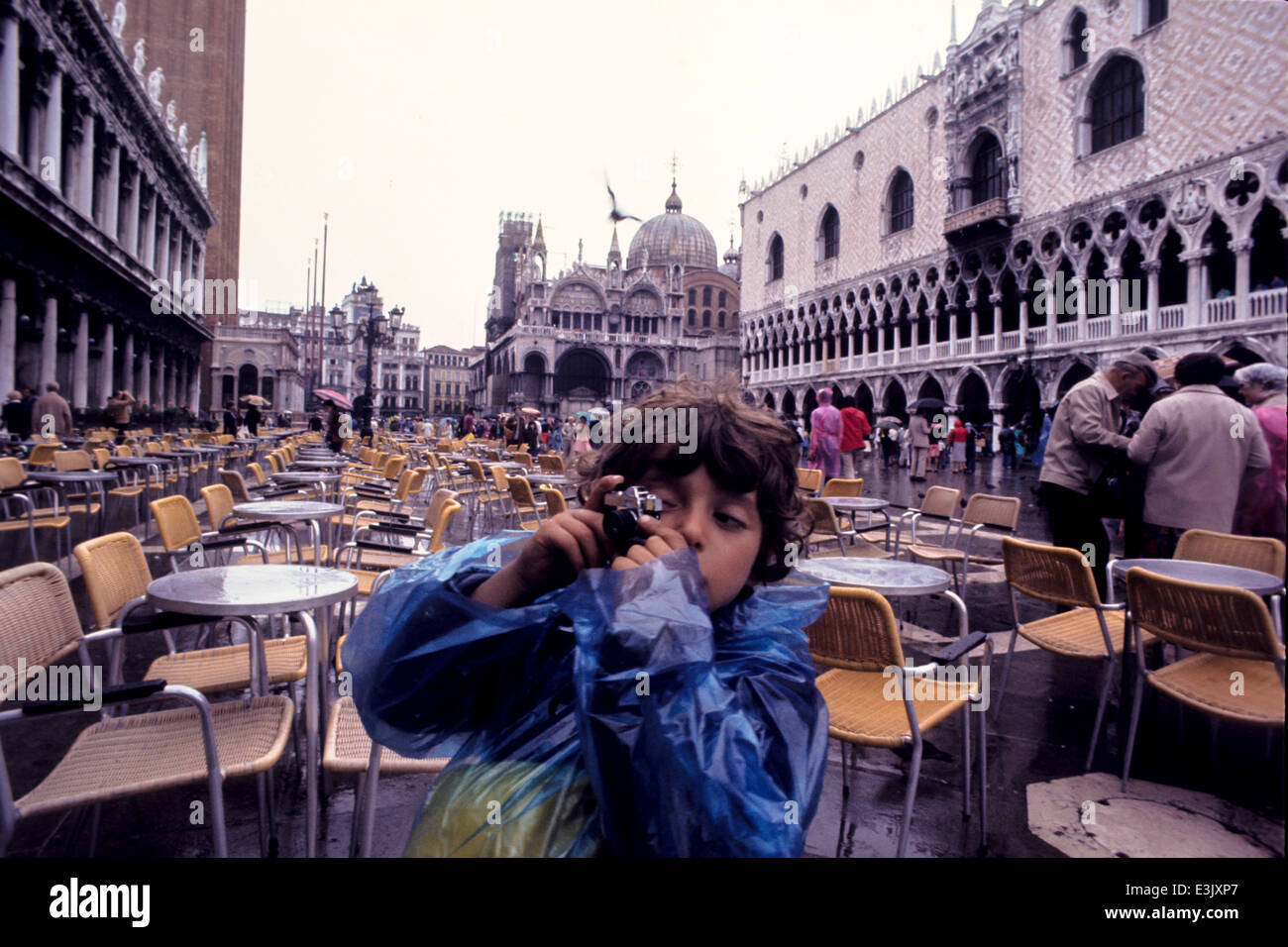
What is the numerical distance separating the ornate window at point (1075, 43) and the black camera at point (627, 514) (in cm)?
2853

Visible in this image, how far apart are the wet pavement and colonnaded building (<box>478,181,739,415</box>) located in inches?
2245

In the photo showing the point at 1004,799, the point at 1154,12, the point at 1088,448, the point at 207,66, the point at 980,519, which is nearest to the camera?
the point at 1004,799

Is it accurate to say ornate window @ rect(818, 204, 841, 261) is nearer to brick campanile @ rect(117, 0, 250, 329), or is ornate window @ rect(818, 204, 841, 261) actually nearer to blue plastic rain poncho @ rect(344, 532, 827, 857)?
brick campanile @ rect(117, 0, 250, 329)

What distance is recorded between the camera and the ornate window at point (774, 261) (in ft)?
137

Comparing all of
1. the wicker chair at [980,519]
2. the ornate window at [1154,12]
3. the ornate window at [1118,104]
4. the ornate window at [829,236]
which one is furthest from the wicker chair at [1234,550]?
the ornate window at [829,236]

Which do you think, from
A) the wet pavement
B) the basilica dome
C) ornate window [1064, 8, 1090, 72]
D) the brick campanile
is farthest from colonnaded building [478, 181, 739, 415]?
the wet pavement

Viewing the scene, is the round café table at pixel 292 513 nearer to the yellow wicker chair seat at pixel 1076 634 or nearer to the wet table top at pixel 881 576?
the wet table top at pixel 881 576

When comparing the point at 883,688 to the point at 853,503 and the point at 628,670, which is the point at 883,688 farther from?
the point at 853,503

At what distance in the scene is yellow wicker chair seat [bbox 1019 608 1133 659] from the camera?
117 inches

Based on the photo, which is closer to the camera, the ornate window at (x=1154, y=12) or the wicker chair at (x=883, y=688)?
the wicker chair at (x=883, y=688)

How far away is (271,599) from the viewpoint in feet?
6.95

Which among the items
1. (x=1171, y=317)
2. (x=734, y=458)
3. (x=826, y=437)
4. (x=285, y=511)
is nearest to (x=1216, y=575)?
(x=734, y=458)

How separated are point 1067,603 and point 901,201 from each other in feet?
110
